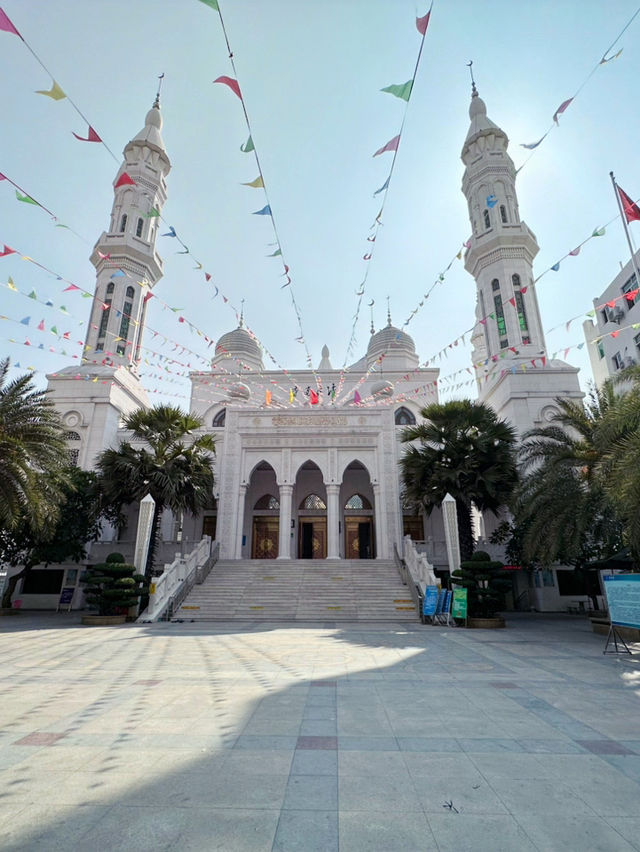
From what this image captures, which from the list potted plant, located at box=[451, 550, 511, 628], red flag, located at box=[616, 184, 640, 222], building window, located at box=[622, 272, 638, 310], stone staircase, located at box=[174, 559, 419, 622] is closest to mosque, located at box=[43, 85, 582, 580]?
stone staircase, located at box=[174, 559, 419, 622]

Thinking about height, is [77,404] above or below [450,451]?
above

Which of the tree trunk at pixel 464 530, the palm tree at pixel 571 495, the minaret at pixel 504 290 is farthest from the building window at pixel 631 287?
the tree trunk at pixel 464 530

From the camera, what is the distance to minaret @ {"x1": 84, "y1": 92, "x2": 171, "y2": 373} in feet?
93.2

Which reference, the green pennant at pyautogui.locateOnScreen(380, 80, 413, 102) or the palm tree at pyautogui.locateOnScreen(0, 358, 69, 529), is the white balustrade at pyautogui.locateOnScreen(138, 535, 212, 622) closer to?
the palm tree at pyautogui.locateOnScreen(0, 358, 69, 529)

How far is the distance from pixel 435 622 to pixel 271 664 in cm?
823

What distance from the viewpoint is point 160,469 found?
61.1 ft

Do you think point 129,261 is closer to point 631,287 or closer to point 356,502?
point 356,502

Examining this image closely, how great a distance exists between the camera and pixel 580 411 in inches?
598

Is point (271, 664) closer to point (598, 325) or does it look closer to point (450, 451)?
point (450, 451)

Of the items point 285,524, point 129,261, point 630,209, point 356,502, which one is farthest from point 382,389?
point 630,209

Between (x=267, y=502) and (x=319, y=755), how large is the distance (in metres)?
23.8

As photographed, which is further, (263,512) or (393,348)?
(393,348)

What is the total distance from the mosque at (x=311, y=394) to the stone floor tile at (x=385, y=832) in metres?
18.7

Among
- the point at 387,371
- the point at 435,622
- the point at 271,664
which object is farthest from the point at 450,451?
the point at 387,371
